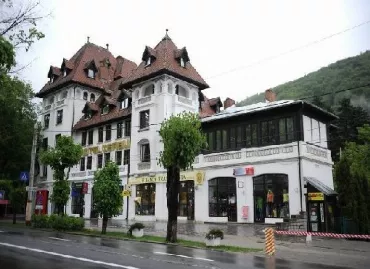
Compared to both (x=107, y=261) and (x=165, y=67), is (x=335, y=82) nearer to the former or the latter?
(x=165, y=67)

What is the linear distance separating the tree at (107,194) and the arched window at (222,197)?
33.4ft

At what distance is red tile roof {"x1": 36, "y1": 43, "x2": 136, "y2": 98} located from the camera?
48.0m

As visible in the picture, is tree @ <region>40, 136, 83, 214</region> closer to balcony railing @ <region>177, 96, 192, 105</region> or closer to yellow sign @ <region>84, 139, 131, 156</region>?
yellow sign @ <region>84, 139, 131, 156</region>

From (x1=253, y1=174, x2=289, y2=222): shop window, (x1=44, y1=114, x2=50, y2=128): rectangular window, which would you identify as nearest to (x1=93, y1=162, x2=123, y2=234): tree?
(x1=253, y1=174, x2=289, y2=222): shop window

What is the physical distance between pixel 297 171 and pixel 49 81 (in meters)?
37.7

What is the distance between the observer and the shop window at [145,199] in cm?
3809

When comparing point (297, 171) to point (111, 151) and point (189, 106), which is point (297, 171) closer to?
point (189, 106)

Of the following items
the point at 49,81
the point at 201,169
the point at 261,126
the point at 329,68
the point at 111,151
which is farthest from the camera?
the point at 329,68

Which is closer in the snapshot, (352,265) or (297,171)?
(352,265)

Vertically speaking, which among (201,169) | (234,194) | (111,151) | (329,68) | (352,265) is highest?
(329,68)

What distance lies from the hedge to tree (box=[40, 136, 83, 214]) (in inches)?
56.3

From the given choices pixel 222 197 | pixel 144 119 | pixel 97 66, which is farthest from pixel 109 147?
pixel 222 197

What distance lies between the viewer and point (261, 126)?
103 feet

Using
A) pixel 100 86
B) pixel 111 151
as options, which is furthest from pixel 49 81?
pixel 111 151
